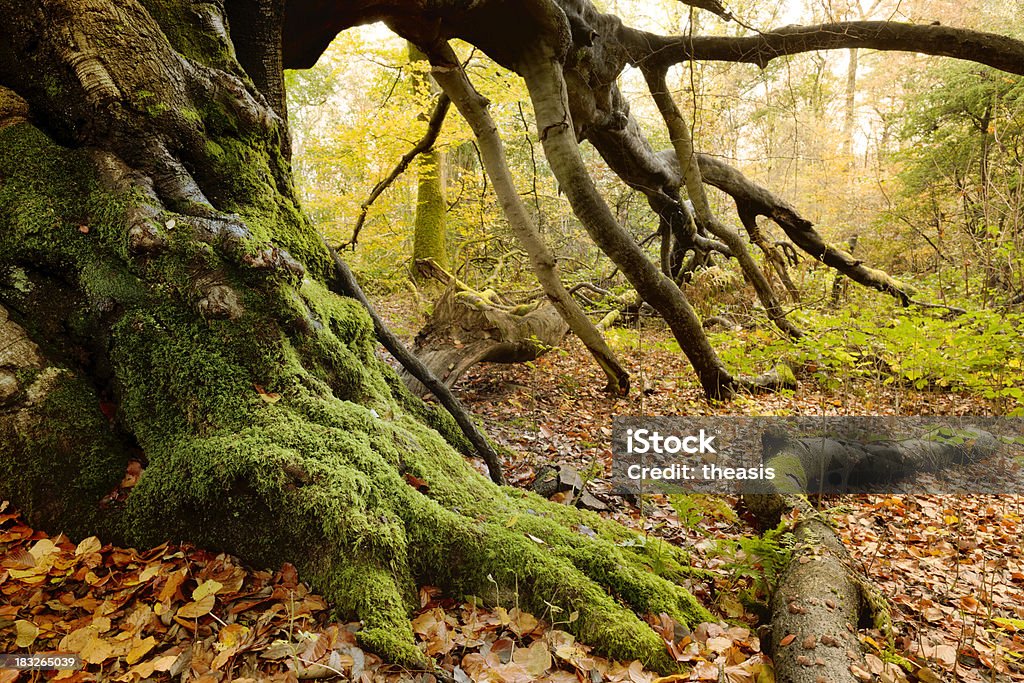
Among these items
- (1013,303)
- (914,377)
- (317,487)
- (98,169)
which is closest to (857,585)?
(317,487)

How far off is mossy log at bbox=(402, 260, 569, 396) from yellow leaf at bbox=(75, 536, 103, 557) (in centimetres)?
394

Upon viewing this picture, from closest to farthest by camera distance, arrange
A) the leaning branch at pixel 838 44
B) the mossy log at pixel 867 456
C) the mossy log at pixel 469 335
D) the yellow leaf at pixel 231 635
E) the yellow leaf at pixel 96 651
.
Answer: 1. the yellow leaf at pixel 96 651
2. the yellow leaf at pixel 231 635
3. the mossy log at pixel 867 456
4. the leaning branch at pixel 838 44
5. the mossy log at pixel 469 335

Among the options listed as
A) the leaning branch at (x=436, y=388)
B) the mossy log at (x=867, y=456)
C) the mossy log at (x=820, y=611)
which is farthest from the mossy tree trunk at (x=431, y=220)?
the mossy log at (x=820, y=611)

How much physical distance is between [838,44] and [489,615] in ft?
20.7

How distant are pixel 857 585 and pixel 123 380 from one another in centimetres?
381

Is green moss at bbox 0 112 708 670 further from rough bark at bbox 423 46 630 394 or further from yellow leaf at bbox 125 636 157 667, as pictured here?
rough bark at bbox 423 46 630 394

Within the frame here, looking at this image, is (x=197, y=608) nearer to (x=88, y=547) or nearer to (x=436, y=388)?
(x=88, y=547)

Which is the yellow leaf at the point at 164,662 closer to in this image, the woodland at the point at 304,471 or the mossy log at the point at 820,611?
the woodland at the point at 304,471

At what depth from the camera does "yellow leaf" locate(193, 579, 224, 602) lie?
5.72 feet

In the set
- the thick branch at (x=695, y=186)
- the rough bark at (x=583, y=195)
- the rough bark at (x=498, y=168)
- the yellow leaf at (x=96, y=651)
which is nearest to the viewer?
the yellow leaf at (x=96, y=651)

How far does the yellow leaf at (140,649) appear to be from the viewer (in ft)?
4.99

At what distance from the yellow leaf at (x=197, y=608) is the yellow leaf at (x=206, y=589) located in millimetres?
13

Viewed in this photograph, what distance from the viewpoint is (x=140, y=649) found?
1553 millimetres

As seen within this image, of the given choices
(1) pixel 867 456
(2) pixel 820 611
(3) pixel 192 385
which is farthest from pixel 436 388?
(1) pixel 867 456
